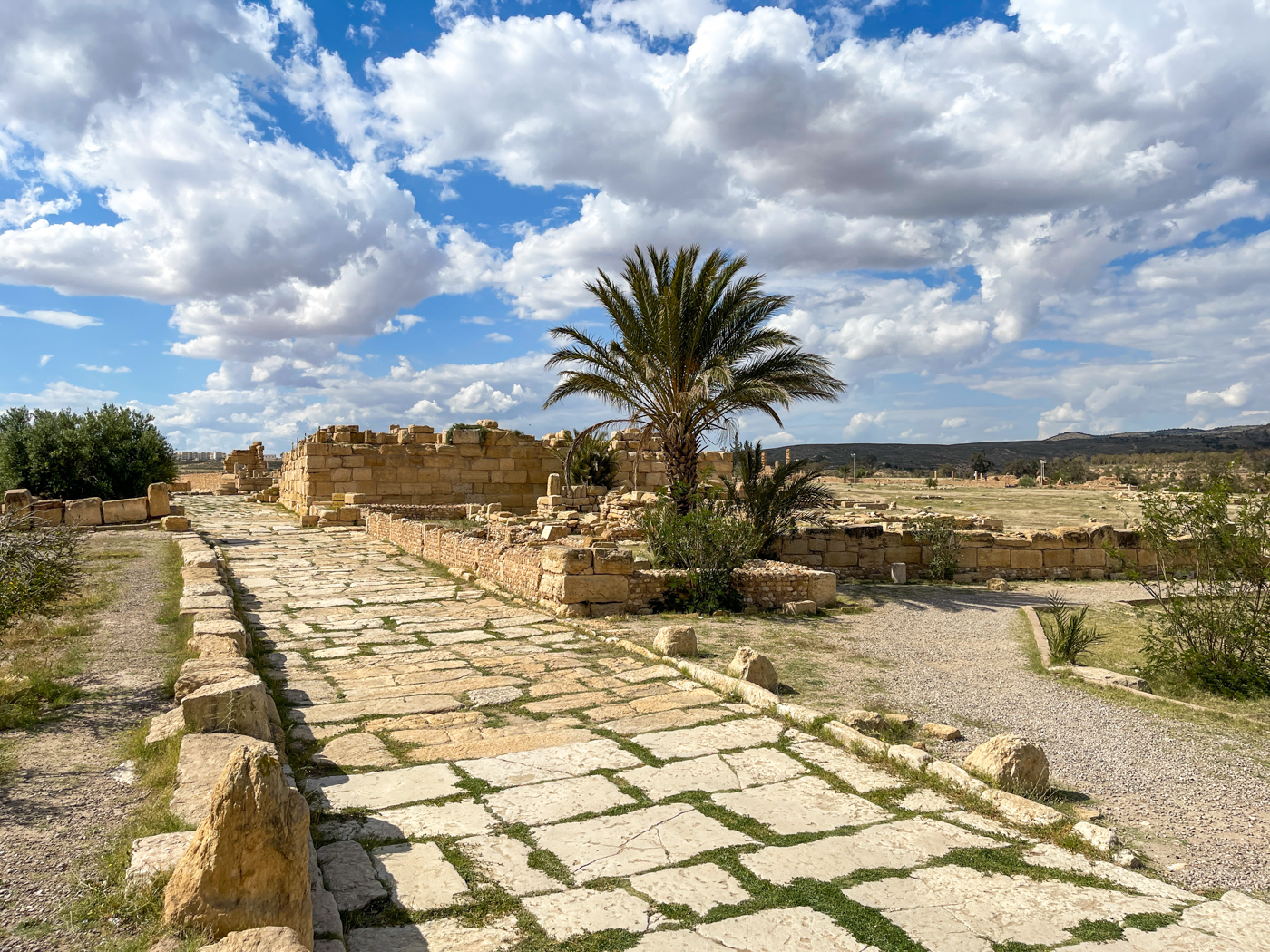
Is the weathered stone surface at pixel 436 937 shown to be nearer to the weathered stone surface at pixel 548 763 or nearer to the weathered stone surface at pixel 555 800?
the weathered stone surface at pixel 555 800

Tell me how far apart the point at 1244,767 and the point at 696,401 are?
844cm

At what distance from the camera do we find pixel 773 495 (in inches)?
479

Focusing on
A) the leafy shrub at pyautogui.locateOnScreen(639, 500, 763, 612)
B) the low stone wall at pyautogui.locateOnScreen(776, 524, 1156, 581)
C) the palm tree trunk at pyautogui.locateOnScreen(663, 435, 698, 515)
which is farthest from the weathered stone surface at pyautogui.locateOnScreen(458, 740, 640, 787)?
the low stone wall at pyautogui.locateOnScreen(776, 524, 1156, 581)

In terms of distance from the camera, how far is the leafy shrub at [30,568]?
5.27 metres

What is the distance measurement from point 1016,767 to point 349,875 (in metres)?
3.13

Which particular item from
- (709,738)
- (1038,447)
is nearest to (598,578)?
(709,738)

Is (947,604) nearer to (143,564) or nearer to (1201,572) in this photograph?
(1201,572)

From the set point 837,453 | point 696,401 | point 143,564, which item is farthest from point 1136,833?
point 837,453

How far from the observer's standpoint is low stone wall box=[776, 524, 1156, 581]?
12.9 meters

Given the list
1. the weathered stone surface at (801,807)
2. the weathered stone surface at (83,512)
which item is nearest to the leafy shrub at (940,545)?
the weathered stone surface at (801,807)

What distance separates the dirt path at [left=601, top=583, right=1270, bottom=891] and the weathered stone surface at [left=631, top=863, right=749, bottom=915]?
5.97 feet

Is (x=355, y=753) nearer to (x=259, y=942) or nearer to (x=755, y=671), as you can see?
(x=259, y=942)

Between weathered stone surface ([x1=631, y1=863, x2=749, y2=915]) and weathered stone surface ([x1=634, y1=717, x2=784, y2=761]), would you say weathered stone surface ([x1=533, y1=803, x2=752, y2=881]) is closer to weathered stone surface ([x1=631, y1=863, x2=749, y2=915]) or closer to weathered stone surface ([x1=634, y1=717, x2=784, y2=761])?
weathered stone surface ([x1=631, y1=863, x2=749, y2=915])

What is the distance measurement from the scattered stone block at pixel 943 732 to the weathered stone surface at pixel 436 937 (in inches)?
123
